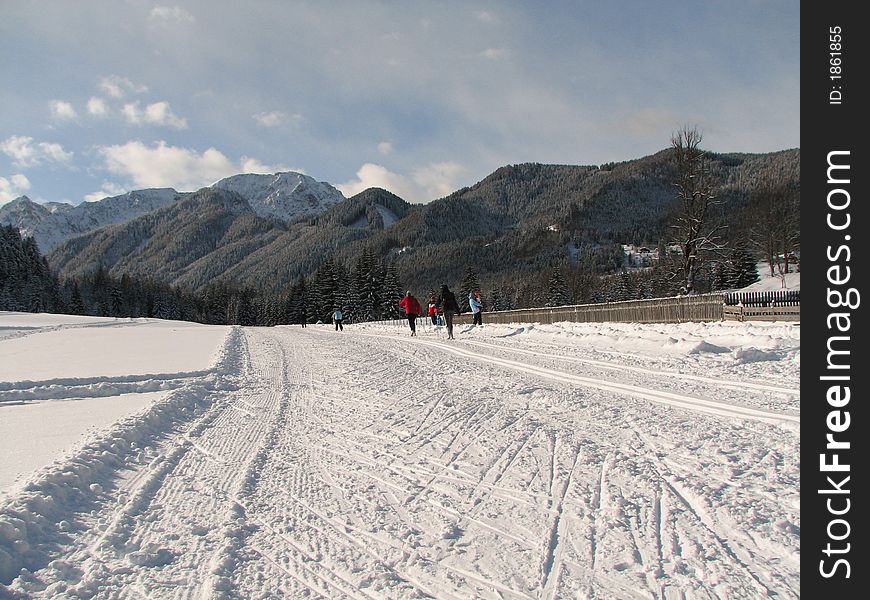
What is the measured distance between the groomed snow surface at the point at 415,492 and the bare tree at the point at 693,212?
79.3ft

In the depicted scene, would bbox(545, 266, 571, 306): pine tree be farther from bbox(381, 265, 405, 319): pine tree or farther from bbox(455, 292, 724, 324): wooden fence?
bbox(455, 292, 724, 324): wooden fence

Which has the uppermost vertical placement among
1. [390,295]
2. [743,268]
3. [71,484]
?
[743,268]

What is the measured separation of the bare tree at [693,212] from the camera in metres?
29.9

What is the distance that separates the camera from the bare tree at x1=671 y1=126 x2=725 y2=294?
98.0 feet

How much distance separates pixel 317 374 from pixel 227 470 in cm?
581

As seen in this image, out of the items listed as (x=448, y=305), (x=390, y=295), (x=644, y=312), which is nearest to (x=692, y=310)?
(x=644, y=312)

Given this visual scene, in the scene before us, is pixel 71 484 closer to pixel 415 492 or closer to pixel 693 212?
pixel 415 492

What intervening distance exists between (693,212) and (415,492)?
32046mm

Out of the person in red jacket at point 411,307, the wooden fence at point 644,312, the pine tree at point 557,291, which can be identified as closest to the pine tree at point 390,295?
the pine tree at point 557,291

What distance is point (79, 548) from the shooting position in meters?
3.11

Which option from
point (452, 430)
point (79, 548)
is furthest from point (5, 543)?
point (452, 430)

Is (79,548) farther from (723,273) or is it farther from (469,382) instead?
(723,273)
